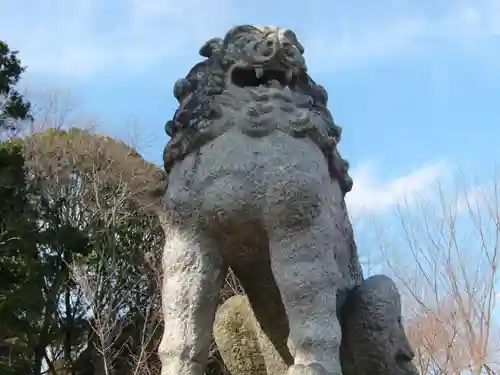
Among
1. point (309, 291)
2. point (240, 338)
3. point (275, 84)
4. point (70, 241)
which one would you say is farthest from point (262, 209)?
point (70, 241)

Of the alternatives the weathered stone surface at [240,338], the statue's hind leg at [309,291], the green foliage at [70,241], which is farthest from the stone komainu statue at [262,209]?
the green foliage at [70,241]

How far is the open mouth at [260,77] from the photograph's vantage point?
221cm

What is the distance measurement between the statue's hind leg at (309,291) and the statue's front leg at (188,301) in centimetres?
19

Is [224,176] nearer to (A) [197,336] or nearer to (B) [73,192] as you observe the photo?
(A) [197,336]

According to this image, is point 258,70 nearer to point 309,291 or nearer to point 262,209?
point 262,209

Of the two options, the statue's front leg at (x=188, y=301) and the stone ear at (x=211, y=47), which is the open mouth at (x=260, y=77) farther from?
the statue's front leg at (x=188, y=301)

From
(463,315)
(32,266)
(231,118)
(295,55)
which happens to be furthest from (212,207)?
(32,266)

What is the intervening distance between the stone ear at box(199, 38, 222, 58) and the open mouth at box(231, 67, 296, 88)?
0.31 ft

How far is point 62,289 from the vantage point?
46.5 ft

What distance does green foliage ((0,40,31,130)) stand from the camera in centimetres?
1345

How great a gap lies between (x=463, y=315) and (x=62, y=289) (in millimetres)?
7719

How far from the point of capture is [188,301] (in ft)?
6.70

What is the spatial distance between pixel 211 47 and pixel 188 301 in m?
0.77

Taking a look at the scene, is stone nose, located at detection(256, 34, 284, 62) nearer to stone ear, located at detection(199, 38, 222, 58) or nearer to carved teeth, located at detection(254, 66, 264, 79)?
carved teeth, located at detection(254, 66, 264, 79)
